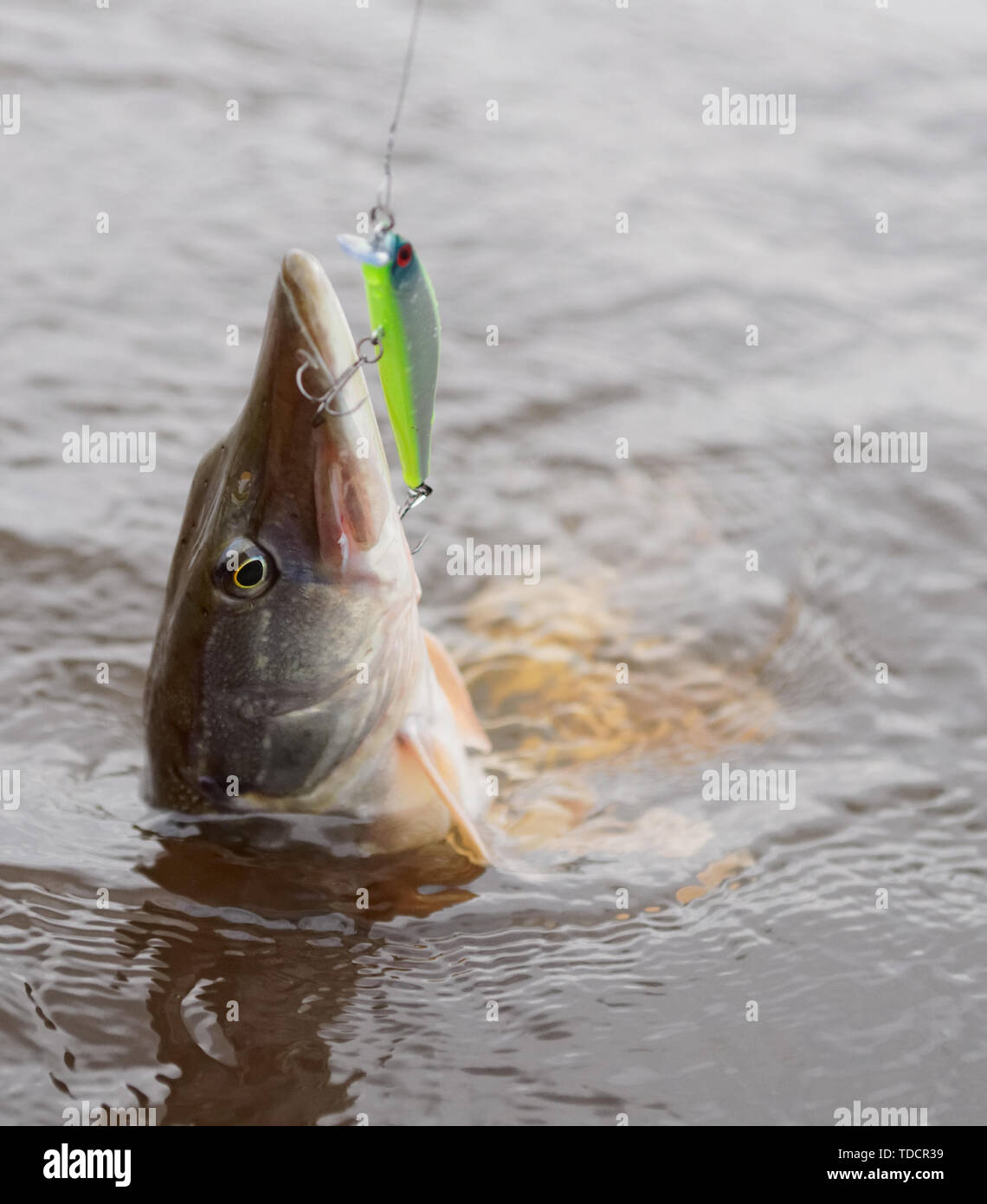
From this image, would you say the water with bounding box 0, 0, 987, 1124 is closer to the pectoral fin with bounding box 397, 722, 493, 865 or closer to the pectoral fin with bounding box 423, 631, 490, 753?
the pectoral fin with bounding box 397, 722, 493, 865

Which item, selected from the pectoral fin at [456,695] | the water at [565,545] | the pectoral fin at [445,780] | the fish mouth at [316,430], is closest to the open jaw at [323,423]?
the fish mouth at [316,430]

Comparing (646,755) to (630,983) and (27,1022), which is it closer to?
(630,983)

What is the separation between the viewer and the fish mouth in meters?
2.58

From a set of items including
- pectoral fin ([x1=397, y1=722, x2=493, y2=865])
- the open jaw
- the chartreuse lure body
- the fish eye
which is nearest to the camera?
the chartreuse lure body

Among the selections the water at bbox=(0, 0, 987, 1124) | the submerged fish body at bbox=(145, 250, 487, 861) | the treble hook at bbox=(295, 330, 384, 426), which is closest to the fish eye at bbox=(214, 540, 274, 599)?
the submerged fish body at bbox=(145, 250, 487, 861)

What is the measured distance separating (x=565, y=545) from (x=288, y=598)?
80.1 inches

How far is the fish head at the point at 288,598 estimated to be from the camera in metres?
2.66

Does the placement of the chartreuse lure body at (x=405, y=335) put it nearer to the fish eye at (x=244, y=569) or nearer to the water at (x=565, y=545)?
the fish eye at (x=244, y=569)

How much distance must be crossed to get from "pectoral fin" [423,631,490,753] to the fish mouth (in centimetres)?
76

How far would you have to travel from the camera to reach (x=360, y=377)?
270 centimetres

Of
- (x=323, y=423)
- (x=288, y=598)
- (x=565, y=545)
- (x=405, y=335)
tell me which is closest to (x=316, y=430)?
(x=323, y=423)

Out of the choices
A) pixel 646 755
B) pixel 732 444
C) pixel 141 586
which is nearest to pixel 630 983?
pixel 646 755

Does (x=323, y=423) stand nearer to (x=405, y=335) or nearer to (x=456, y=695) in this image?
(x=405, y=335)

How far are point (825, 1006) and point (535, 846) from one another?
2.78 ft
